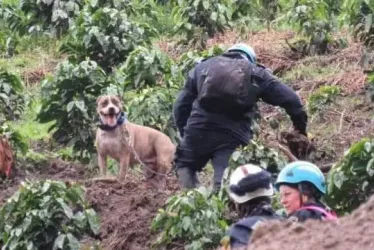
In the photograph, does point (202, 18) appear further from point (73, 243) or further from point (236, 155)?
point (73, 243)

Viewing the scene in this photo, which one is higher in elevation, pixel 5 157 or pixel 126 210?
pixel 126 210

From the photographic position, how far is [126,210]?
1118 cm

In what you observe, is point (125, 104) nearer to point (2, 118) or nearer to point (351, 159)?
point (2, 118)

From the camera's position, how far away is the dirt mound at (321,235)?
475cm

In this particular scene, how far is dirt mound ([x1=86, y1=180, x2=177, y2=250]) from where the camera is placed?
10508 millimetres

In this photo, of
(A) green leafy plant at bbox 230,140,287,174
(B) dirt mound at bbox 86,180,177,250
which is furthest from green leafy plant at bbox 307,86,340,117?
(A) green leafy plant at bbox 230,140,287,174

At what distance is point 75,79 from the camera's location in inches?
530

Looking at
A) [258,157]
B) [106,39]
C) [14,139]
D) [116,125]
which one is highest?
[258,157]

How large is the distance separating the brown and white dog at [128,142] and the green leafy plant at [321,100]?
308 cm

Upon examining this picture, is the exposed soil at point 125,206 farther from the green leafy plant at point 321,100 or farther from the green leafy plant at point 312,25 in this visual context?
the green leafy plant at point 312,25

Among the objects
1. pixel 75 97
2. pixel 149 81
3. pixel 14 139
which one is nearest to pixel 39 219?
pixel 14 139

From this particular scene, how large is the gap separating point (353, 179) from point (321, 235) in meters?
4.57

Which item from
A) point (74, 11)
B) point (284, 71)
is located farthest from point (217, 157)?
point (74, 11)

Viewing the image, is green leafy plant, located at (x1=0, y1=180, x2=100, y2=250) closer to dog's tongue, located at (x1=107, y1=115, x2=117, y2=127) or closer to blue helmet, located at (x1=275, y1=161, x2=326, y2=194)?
dog's tongue, located at (x1=107, y1=115, x2=117, y2=127)
